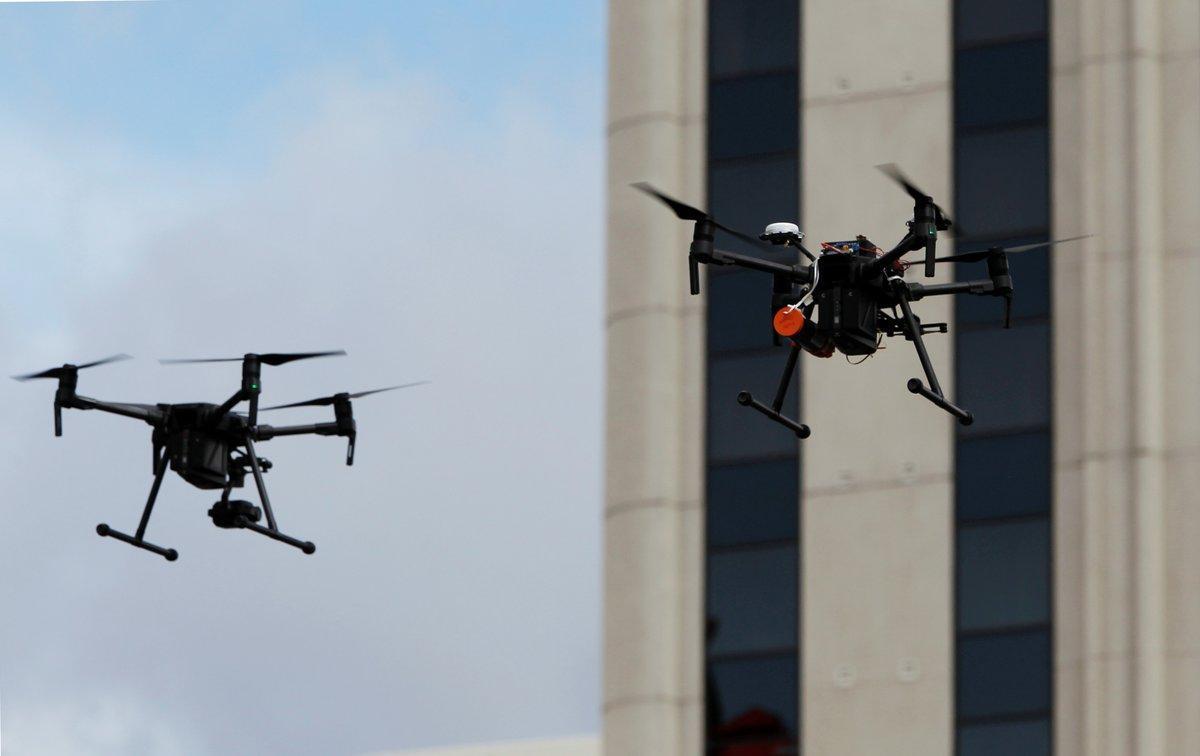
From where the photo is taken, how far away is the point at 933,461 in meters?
57.0

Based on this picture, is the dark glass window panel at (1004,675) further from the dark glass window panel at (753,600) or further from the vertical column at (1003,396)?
the dark glass window panel at (753,600)

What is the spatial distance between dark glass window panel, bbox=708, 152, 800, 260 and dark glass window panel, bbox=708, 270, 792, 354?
0.45 metres

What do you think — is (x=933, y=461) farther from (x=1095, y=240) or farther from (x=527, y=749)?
(x=527, y=749)

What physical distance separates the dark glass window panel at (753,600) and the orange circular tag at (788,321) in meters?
24.2

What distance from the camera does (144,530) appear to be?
137 feet

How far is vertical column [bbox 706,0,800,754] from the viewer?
2251 inches

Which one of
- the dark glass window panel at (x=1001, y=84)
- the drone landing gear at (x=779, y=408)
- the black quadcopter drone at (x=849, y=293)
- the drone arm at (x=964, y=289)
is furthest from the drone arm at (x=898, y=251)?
the dark glass window panel at (x=1001, y=84)

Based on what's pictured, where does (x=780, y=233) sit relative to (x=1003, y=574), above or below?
above

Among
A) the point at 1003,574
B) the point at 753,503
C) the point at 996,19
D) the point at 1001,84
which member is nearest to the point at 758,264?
the point at 1003,574

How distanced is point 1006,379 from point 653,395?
7036 mm

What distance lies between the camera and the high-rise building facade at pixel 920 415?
181 feet

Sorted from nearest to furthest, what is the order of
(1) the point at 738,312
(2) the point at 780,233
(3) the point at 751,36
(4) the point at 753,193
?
(2) the point at 780,233 → (1) the point at 738,312 → (4) the point at 753,193 → (3) the point at 751,36

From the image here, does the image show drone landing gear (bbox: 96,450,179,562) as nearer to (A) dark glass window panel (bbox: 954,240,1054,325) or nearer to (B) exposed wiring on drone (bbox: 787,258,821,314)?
(B) exposed wiring on drone (bbox: 787,258,821,314)

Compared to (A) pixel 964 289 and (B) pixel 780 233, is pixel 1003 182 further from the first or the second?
(B) pixel 780 233
